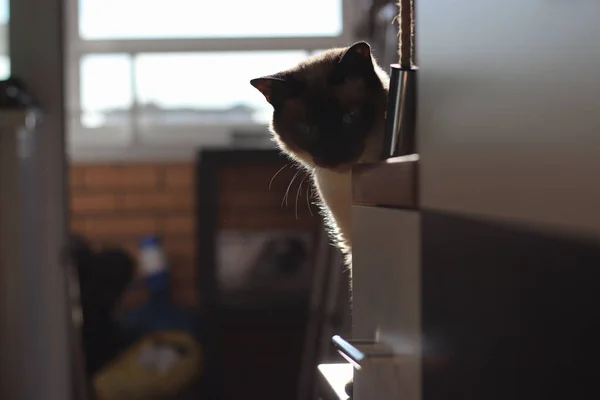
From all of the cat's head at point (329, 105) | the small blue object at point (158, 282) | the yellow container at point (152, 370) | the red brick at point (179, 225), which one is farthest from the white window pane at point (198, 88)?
the cat's head at point (329, 105)

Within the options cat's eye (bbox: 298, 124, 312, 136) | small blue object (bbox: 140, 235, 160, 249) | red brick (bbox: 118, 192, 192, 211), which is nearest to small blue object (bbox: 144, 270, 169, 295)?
small blue object (bbox: 140, 235, 160, 249)

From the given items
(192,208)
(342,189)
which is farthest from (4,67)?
(342,189)

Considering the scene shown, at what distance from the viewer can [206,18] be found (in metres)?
2.68

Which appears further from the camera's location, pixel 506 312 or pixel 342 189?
pixel 342 189

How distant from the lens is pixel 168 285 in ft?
8.96

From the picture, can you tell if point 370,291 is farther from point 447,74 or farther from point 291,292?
point 291,292

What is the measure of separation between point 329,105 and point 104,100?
1880 mm

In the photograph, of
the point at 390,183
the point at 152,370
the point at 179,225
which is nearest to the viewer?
the point at 390,183

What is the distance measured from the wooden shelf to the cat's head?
36 cm

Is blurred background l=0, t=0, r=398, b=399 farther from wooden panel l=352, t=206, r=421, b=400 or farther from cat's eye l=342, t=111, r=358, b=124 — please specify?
wooden panel l=352, t=206, r=421, b=400

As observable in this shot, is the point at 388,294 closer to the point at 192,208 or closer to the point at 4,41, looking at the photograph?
the point at 4,41

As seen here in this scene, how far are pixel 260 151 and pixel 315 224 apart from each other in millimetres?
321

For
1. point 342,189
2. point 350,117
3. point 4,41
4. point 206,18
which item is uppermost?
point 206,18

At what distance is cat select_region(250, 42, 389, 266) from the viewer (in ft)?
3.22
